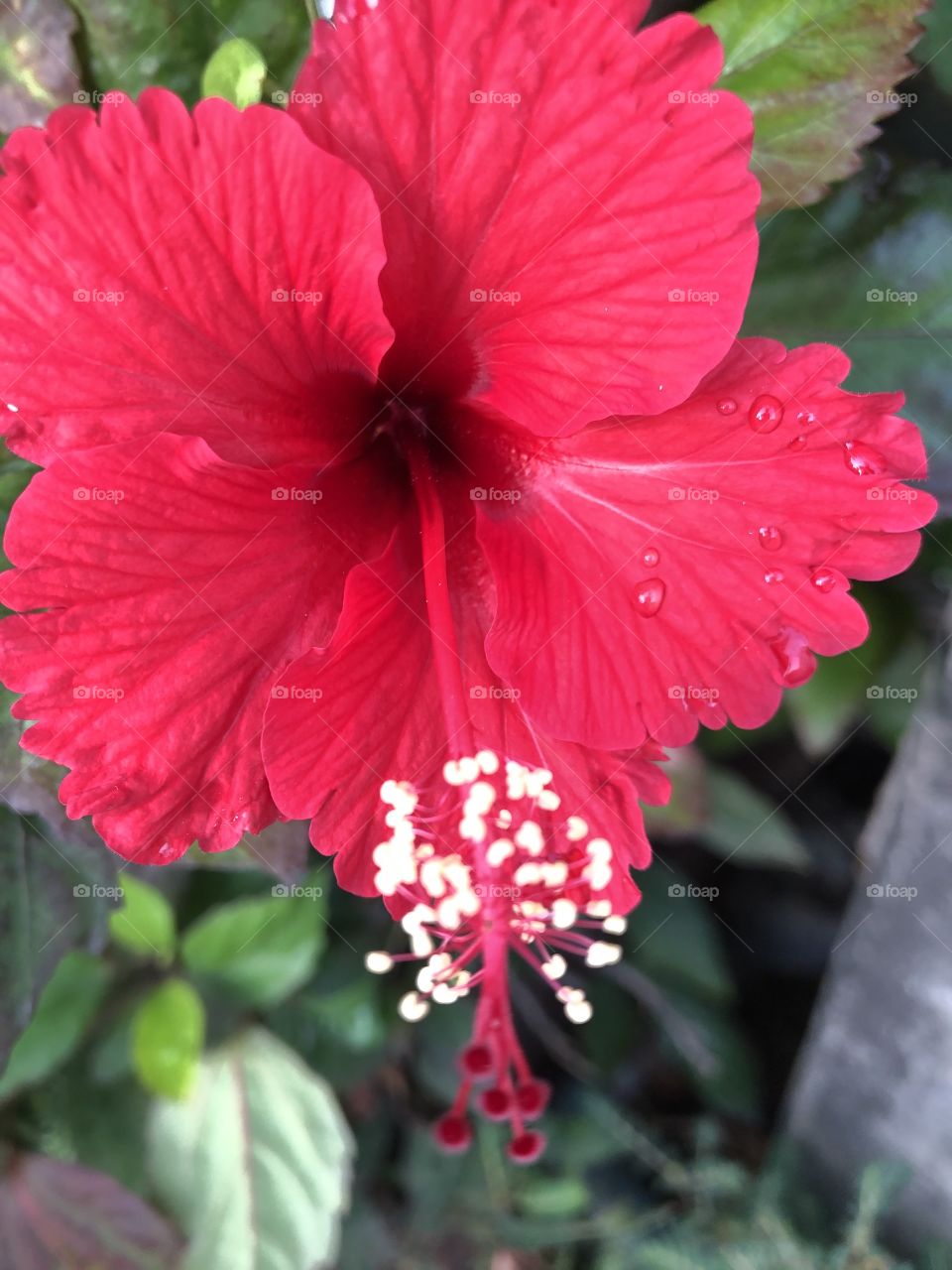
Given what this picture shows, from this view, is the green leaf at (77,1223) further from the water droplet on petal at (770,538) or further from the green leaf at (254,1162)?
the water droplet on petal at (770,538)

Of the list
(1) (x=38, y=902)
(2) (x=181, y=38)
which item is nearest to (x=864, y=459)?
(2) (x=181, y=38)

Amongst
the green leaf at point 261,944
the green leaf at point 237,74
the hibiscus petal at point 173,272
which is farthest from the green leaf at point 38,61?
the green leaf at point 261,944

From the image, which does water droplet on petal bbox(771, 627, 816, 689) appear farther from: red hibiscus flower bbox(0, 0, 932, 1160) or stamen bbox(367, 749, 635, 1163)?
stamen bbox(367, 749, 635, 1163)

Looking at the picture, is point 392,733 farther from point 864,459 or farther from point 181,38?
point 181,38

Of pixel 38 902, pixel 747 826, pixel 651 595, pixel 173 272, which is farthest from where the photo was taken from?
pixel 747 826

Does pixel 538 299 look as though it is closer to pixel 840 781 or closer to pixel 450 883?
pixel 450 883
